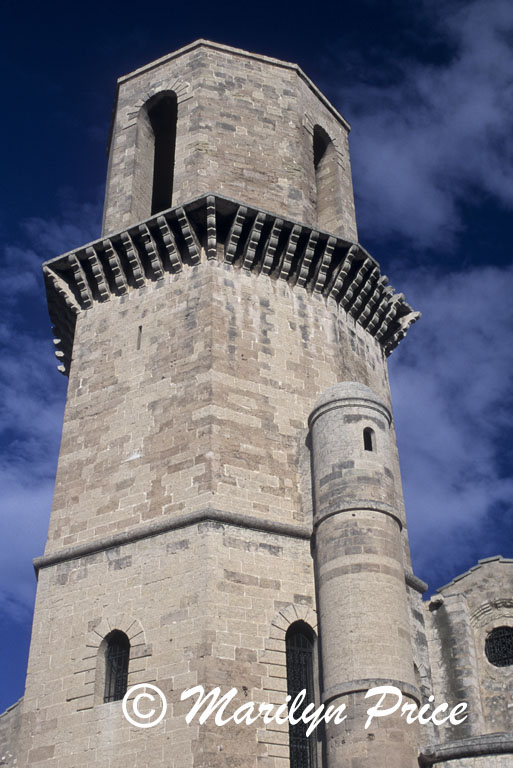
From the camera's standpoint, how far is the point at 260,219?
591 inches

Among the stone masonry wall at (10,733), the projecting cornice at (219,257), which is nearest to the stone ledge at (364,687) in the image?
the stone masonry wall at (10,733)

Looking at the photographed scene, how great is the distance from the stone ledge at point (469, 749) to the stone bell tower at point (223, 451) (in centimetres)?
43

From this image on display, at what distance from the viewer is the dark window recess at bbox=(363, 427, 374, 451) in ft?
41.9

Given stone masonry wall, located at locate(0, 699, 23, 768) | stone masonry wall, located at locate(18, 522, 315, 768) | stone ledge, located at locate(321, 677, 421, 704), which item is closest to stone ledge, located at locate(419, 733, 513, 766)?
stone ledge, located at locate(321, 677, 421, 704)

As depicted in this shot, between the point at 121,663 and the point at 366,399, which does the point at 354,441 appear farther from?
the point at 121,663

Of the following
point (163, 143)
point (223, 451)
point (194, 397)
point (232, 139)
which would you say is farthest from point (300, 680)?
point (163, 143)

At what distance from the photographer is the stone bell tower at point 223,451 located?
11.1 m

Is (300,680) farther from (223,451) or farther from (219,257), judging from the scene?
(219,257)

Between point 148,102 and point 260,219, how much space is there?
4.90 meters

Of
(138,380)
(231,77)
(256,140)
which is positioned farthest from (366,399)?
(231,77)

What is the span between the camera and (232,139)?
54.7 feet

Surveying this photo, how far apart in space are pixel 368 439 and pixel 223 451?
6.82 feet

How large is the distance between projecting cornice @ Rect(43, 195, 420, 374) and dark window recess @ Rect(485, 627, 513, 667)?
5.84m
